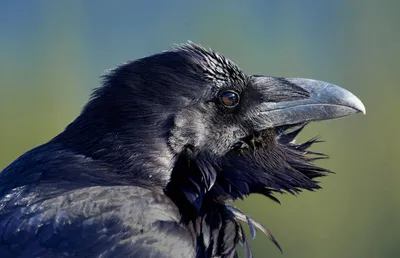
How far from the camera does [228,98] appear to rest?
Answer: 2.76 m

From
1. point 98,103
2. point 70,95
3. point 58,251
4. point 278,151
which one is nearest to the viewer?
point 58,251

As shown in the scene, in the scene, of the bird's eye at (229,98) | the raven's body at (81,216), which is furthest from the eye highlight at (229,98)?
the raven's body at (81,216)

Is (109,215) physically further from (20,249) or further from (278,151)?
(278,151)

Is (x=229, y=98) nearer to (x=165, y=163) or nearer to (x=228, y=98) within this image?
(x=228, y=98)

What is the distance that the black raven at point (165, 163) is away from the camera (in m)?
2.35

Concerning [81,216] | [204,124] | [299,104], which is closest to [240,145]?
[204,124]

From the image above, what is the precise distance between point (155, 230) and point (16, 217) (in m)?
0.39

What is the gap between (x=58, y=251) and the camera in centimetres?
227

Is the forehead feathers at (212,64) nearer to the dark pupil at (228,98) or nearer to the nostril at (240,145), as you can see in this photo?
the dark pupil at (228,98)

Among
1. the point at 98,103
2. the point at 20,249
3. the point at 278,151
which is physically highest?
the point at 98,103

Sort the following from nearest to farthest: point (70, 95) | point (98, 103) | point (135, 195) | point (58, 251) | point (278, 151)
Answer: point (58, 251)
point (135, 195)
point (98, 103)
point (278, 151)
point (70, 95)

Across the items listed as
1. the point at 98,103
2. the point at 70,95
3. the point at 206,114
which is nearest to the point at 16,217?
the point at 98,103

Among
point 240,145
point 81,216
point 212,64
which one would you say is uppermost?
point 212,64

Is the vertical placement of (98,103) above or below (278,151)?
above
